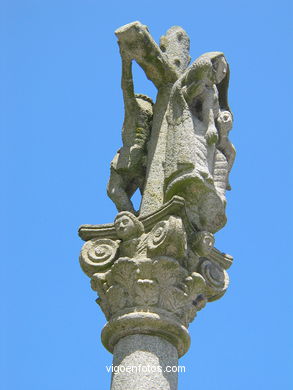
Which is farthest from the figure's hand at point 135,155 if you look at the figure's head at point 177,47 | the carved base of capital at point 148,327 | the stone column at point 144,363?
the stone column at point 144,363

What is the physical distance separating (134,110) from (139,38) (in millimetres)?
1031

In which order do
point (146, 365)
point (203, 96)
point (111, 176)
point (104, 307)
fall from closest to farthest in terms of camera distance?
point (146, 365) → point (104, 307) → point (203, 96) → point (111, 176)

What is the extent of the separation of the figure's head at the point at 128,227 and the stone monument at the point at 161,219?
1 centimetres

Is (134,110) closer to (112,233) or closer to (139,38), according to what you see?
(139,38)

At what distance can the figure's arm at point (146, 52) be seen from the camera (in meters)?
11.6

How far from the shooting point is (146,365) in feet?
29.8

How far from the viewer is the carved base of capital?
941cm

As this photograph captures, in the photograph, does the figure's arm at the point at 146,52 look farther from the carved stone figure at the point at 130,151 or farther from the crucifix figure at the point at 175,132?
the carved stone figure at the point at 130,151

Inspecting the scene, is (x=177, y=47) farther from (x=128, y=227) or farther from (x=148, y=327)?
(x=148, y=327)

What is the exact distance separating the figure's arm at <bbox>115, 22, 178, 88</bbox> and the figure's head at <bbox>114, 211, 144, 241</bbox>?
8.50 feet

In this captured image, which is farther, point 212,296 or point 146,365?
point 212,296

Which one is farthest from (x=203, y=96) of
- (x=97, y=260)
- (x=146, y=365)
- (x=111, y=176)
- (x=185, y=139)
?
(x=146, y=365)

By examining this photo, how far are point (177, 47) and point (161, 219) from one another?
3540 millimetres

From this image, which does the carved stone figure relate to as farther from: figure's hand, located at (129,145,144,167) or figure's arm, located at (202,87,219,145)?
figure's arm, located at (202,87,219,145)
